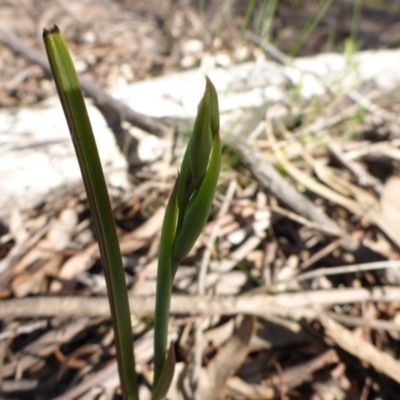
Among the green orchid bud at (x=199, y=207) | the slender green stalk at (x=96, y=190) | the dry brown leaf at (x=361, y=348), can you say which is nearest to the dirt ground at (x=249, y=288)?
the dry brown leaf at (x=361, y=348)

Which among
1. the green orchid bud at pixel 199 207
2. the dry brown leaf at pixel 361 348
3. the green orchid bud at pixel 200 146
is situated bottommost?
the dry brown leaf at pixel 361 348

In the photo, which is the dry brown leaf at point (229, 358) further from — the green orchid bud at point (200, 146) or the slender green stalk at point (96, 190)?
the green orchid bud at point (200, 146)

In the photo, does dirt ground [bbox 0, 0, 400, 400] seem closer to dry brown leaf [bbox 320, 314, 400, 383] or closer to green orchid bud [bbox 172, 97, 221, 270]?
dry brown leaf [bbox 320, 314, 400, 383]

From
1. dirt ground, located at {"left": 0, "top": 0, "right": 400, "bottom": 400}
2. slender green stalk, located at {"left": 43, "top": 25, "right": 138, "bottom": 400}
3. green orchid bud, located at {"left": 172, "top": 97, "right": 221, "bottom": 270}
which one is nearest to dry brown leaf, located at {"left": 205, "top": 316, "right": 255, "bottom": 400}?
dirt ground, located at {"left": 0, "top": 0, "right": 400, "bottom": 400}

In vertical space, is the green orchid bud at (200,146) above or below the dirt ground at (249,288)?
above

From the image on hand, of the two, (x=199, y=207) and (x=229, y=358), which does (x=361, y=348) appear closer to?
(x=229, y=358)

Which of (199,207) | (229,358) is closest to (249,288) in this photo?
(229,358)

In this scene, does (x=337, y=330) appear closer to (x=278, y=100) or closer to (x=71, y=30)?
(x=278, y=100)
